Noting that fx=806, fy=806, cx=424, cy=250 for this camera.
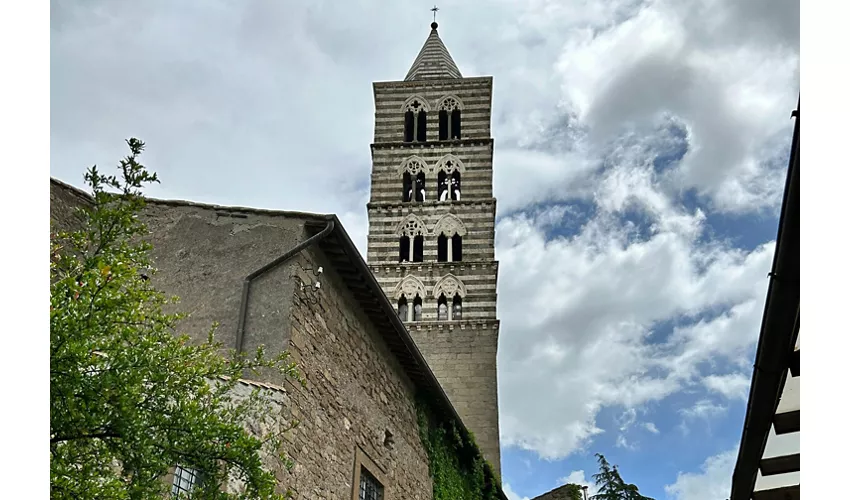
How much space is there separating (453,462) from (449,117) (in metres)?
→ 17.0

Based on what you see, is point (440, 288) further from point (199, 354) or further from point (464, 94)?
point (199, 354)

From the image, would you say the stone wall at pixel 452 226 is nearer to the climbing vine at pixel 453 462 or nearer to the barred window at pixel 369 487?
the climbing vine at pixel 453 462

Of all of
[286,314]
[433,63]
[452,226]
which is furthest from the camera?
[433,63]

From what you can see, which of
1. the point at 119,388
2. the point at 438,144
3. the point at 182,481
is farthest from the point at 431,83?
the point at 119,388

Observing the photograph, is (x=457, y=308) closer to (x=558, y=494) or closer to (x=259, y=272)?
(x=558, y=494)

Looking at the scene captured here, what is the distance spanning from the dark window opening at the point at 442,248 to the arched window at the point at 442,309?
1518 millimetres

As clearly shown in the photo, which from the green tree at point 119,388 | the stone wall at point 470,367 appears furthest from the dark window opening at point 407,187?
the green tree at point 119,388

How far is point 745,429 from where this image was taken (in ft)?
16.7

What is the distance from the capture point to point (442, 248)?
2695cm

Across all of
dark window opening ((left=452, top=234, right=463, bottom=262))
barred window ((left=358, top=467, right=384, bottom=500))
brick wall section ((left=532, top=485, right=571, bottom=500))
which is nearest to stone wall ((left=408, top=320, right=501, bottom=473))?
dark window opening ((left=452, top=234, right=463, bottom=262))

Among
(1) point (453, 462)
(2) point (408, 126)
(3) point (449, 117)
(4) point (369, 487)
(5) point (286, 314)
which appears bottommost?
(4) point (369, 487)

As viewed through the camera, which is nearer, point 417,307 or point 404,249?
point 417,307

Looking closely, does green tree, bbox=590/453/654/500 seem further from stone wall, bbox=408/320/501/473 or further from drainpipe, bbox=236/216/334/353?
drainpipe, bbox=236/216/334/353
